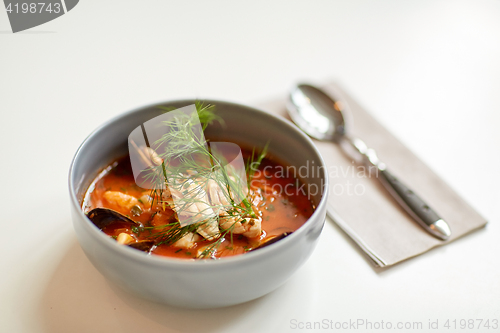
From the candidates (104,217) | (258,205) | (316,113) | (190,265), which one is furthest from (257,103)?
(190,265)

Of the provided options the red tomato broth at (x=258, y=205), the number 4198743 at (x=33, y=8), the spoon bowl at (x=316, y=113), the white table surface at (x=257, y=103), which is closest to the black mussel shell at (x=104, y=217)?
the red tomato broth at (x=258, y=205)

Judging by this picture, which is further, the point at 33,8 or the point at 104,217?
the point at 33,8

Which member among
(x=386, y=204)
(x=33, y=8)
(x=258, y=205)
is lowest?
(x=386, y=204)

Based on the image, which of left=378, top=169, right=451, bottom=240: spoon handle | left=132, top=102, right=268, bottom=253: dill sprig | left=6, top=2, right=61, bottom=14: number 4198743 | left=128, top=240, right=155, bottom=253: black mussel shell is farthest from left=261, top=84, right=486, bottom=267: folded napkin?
left=6, top=2, right=61, bottom=14: number 4198743

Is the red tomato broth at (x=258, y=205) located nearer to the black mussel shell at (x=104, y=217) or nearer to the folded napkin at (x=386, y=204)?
the black mussel shell at (x=104, y=217)

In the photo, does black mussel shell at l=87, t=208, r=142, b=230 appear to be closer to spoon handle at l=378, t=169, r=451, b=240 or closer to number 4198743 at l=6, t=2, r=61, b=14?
spoon handle at l=378, t=169, r=451, b=240

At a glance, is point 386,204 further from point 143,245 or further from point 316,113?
point 143,245
